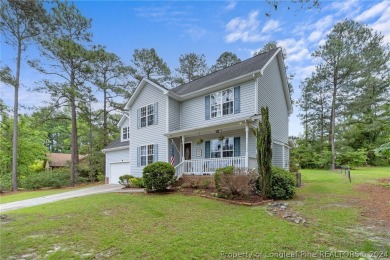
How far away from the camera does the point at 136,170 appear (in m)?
16.8

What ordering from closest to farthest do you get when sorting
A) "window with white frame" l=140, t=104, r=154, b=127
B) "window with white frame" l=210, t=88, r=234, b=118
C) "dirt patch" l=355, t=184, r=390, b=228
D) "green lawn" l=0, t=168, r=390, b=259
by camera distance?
"green lawn" l=0, t=168, r=390, b=259, "dirt patch" l=355, t=184, r=390, b=228, "window with white frame" l=210, t=88, r=234, b=118, "window with white frame" l=140, t=104, r=154, b=127

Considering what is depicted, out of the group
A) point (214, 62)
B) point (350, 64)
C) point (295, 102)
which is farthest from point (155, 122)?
point (295, 102)

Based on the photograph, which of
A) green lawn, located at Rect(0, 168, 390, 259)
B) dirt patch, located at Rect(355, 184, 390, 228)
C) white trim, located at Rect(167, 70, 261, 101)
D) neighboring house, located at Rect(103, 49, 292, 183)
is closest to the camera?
green lawn, located at Rect(0, 168, 390, 259)

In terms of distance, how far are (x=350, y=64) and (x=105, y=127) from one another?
28208mm

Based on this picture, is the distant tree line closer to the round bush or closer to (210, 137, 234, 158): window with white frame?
(210, 137, 234, 158): window with white frame

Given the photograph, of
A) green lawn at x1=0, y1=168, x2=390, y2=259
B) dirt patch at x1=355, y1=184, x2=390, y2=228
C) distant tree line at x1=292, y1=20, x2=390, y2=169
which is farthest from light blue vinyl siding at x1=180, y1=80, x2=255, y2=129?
distant tree line at x1=292, y1=20, x2=390, y2=169

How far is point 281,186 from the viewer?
9.44m

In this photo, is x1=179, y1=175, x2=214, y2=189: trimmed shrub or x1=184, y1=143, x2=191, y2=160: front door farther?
x1=184, y1=143, x2=191, y2=160: front door

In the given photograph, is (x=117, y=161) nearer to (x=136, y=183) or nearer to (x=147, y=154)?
(x=147, y=154)

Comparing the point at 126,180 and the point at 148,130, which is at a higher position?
the point at 148,130

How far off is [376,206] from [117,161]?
723 inches

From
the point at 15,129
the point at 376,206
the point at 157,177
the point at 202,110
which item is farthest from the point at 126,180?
the point at 376,206

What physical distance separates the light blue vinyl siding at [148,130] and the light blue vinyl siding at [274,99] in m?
6.53

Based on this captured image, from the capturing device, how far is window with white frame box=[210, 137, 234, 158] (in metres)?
13.1
